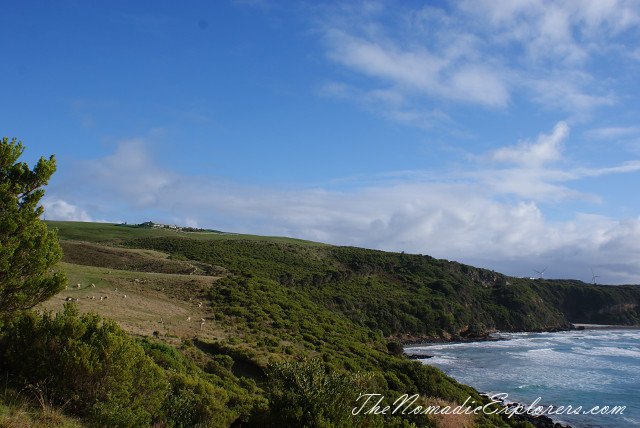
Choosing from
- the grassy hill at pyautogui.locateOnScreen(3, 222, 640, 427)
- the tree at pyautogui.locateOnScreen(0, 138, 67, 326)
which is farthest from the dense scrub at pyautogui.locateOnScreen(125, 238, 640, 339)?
the tree at pyautogui.locateOnScreen(0, 138, 67, 326)

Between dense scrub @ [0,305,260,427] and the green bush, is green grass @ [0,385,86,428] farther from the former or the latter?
the green bush

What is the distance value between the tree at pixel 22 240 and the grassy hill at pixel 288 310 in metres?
6.62

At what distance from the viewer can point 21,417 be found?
852cm

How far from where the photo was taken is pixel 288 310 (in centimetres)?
3922

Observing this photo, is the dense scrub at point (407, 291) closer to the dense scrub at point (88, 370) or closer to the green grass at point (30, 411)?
the dense scrub at point (88, 370)

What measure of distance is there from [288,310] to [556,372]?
3294 centimetres

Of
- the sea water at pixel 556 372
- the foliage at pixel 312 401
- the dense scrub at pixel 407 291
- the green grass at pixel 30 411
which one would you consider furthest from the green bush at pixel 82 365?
the dense scrub at pixel 407 291

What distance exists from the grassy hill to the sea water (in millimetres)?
8054

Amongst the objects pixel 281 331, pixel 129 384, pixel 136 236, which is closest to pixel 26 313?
pixel 129 384

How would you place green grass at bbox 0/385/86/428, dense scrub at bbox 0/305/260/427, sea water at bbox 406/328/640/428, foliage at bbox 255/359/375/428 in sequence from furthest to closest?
sea water at bbox 406/328/640/428 → dense scrub at bbox 0/305/260/427 → foliage at bbox 255/359/375/428 → green grass at bbox 0/385/86/428

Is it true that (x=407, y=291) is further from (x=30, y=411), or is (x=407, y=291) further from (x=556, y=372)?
(x=30, y=411)

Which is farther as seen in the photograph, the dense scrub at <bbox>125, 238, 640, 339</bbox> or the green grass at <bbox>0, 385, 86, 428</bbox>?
the dense scrub at <bbox>125, 238, 640, 339</bbox>

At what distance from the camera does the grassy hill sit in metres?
18.3

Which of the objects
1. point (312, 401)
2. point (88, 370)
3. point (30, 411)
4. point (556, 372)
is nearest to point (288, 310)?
point (88, 370)
